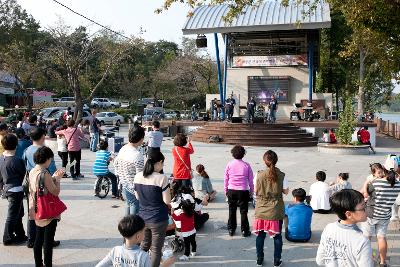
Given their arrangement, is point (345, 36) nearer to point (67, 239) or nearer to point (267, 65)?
point (267, 65)

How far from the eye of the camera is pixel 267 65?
30.0 meters

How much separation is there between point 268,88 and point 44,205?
26.0m

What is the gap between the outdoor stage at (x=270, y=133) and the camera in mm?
22000

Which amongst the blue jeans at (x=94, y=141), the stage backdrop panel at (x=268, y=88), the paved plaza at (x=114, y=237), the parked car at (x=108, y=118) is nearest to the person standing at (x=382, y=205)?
the paved plaza at (x=114, y=237)

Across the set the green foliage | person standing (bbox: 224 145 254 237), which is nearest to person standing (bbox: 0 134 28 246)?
person standing (bbox: 224 145 254 237)

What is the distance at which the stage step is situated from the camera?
72.0 ft

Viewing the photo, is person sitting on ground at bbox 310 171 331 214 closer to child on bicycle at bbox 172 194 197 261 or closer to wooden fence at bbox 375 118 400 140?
child on bicycle at bbox 172 194 197 261

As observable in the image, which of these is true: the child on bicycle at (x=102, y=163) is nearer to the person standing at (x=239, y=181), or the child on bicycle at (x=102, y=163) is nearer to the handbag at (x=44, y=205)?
the person standing at (x=239, y=181)

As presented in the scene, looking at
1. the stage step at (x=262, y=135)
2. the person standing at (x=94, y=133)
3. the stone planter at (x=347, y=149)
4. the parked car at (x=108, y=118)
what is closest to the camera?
the person standing at (x=94, y=133)

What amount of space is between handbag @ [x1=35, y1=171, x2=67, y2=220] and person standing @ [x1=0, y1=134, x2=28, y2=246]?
1324 millimetres

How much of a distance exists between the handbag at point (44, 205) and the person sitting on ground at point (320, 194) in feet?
16.3

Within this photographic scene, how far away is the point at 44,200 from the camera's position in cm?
527

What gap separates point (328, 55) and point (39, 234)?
3846 cm

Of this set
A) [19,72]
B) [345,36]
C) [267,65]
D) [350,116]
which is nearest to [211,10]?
[267,65]
